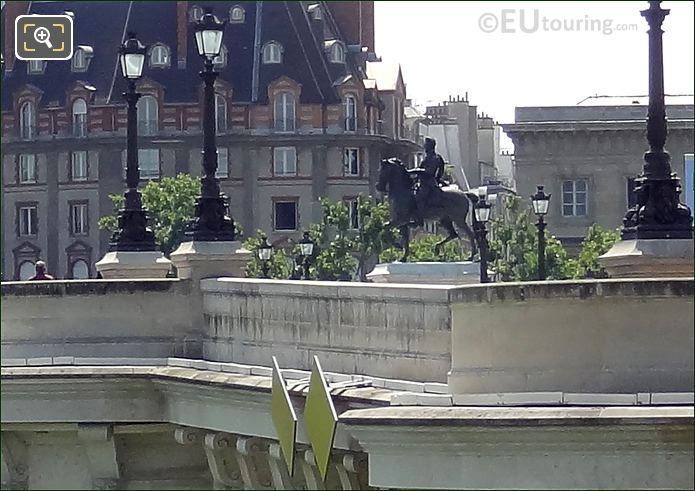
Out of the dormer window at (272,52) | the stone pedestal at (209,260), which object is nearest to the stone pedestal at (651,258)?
the stone pedestal at (209,260)

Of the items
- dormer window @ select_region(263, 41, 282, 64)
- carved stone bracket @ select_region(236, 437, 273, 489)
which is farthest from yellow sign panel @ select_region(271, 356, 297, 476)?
dormer window @ select_region(263, 41, 282, 64)

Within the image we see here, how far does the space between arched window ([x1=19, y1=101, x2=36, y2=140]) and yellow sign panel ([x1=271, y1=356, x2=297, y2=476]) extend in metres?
81.8

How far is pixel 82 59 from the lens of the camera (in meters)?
96.6

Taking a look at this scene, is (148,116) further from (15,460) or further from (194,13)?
(15,460)

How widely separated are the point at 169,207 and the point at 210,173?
5647cm

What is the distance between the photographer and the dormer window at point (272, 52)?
9662cm

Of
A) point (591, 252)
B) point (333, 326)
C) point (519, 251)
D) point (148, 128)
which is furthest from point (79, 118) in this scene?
point (333, 326)

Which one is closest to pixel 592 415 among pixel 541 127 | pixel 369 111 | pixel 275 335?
pixel 275 335

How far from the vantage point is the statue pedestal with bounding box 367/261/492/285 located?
3141 cm

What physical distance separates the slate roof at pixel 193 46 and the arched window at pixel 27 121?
1.08 meters

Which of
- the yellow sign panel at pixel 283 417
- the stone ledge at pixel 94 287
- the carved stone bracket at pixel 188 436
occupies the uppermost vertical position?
the stone ledge at pixel 94 287

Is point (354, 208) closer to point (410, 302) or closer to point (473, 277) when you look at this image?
point (473, 277)

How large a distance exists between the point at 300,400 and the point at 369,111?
82.4 metres

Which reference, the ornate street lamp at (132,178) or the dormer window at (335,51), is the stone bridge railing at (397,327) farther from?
the dormer window at (335,51)
